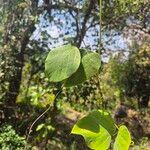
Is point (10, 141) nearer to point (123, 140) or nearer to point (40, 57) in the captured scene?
point (40, 57)

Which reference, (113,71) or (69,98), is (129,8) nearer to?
(69,98)

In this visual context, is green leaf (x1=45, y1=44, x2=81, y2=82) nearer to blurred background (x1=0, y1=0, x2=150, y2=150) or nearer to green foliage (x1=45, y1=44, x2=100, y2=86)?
green foliage (x1=45, y1=44, x2=100, y2=86)

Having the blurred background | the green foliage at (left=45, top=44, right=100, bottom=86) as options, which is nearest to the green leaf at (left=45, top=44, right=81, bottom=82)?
the green foliage at (left=45, top=44, right=100, bottom=86)

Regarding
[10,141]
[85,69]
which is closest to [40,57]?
[10,141]

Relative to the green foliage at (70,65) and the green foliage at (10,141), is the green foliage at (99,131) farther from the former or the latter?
the green foliage at (10,141)

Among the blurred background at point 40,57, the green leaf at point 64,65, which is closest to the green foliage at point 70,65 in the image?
the green leaf at point 64,65
